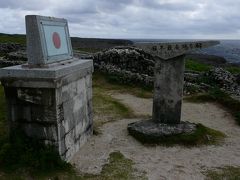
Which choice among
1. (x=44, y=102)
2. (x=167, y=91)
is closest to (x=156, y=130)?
(x=167, y=91)

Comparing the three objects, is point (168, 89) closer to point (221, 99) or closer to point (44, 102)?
point (44, 102)

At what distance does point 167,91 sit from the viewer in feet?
39.0

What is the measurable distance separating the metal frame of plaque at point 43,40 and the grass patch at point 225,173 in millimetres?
4925

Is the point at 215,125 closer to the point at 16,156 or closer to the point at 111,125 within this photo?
the point at 111,125

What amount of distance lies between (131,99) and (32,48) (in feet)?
30.7

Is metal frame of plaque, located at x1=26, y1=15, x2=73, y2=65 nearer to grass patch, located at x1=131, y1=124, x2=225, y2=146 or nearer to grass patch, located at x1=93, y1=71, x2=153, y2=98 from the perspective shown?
grass patch, located at x1=131, y1=124, x2=225, y2=146

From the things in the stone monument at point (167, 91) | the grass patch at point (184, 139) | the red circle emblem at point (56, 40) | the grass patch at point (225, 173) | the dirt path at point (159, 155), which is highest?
the red circle emblem at point (56, 40)

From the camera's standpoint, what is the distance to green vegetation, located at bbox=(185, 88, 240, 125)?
50.7 feet

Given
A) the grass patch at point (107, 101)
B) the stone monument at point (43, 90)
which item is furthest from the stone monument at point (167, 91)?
the stone monument at point (43, 90)

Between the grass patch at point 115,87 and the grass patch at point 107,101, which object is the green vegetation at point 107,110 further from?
the grass patch at point 115,87

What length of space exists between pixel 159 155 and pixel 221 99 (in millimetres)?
7881

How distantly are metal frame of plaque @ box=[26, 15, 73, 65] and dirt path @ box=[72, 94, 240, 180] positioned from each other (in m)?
2.85

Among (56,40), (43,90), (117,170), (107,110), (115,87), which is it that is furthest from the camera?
(115,87)

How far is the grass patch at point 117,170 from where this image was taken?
8.50 m
